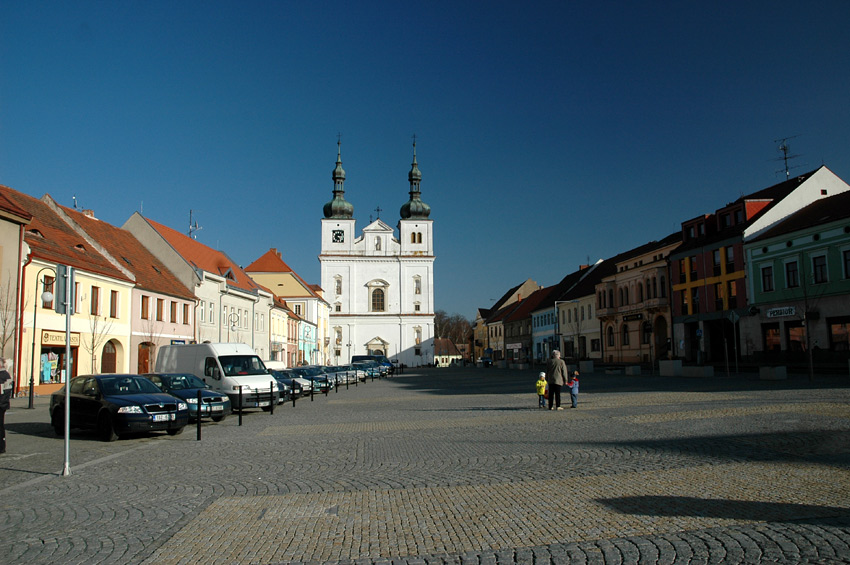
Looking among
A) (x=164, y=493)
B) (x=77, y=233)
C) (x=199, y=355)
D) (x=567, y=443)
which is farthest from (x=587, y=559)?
(x=77, y=233)

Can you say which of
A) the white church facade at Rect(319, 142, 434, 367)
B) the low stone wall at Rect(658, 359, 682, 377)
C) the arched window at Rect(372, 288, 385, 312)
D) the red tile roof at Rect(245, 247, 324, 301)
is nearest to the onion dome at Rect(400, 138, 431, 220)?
the white church facade at Rect(319, 142, 434, 367)

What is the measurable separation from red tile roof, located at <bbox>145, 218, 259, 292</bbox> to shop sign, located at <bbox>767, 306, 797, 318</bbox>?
118 feet

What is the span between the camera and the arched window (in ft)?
340

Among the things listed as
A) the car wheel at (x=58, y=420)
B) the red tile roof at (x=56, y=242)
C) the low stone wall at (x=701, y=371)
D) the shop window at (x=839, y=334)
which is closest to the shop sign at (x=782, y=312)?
the shop window at (x=839, y=334)

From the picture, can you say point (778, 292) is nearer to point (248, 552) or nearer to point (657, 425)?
point (657, 425)

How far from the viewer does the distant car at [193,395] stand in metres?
19.1

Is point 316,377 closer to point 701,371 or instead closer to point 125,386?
point 701,371

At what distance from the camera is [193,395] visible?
1936 centimetres

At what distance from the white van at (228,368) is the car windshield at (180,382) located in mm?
1870

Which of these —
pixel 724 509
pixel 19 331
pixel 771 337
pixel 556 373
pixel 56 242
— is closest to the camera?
pixel 724 509

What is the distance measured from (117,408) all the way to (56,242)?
2083 centimetres

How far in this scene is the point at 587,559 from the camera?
5.60 m

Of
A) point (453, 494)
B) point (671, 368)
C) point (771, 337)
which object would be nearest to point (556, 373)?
point (453, 494)

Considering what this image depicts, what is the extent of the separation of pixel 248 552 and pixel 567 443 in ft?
24.1
